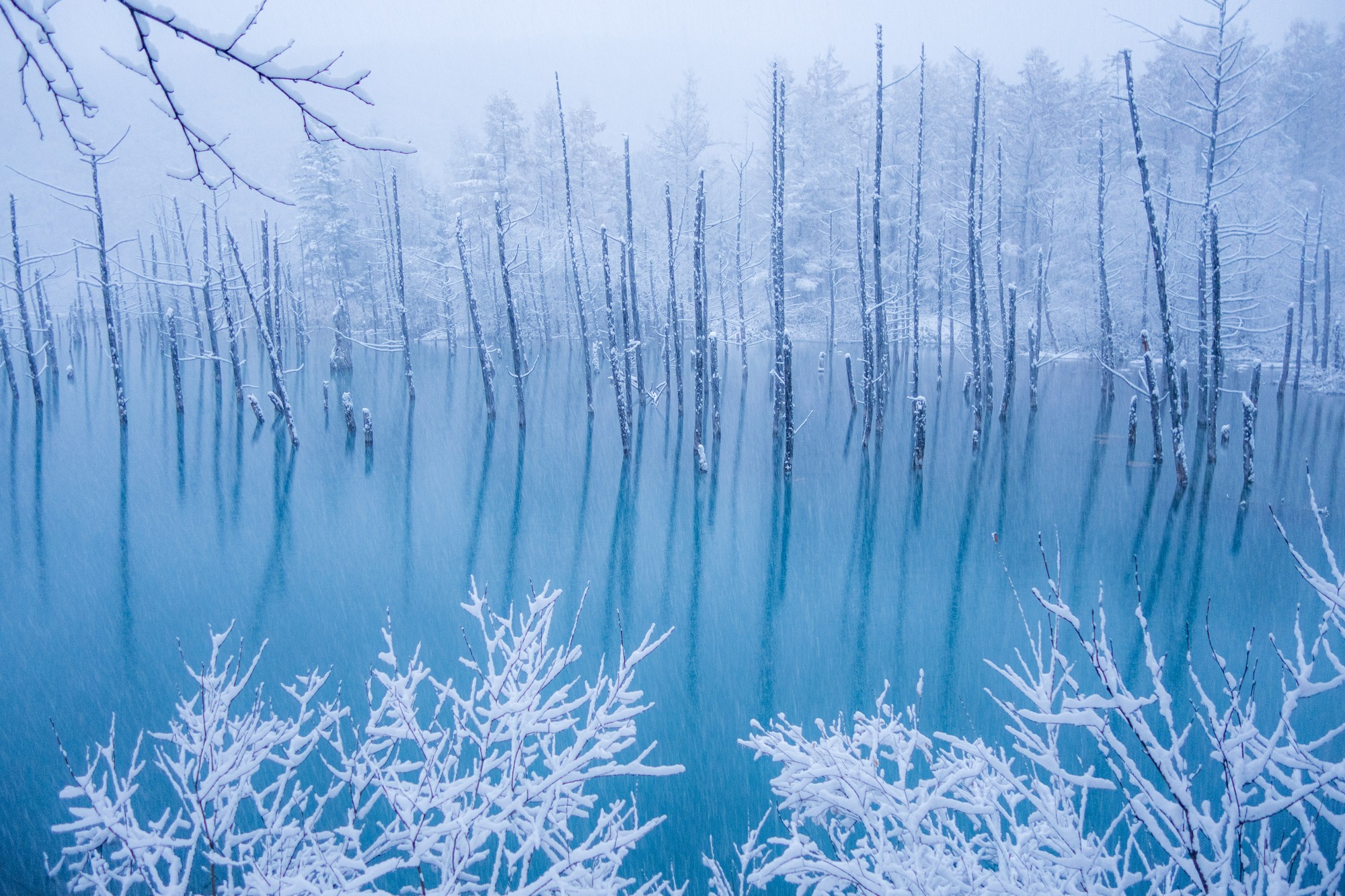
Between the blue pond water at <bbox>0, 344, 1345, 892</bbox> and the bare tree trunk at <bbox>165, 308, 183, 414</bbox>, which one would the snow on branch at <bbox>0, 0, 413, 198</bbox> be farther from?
the bare tree trunk at <bbox>165, 308, 183, 414</bbox>

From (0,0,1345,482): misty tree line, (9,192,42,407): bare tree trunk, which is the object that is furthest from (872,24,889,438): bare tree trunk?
(9,192,42,407): bare tree trunk

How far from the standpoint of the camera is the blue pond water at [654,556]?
718 centimetres

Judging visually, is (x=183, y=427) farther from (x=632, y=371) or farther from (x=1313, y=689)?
(x=1313, y=689)

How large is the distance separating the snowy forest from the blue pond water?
0.28 feet

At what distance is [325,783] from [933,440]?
54.2ft

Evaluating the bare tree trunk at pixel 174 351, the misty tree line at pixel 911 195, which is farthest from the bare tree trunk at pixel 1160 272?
the bare tree trunk at pixel 174 351

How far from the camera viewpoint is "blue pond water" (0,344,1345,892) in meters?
7.18

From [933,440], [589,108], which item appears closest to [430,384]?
[933,440]

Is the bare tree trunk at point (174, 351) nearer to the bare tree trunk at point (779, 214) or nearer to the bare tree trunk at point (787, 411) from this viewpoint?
the bare tree trunk at point (779, 214)

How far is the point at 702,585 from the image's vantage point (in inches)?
415

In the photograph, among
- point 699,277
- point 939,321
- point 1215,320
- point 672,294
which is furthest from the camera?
point 939,321

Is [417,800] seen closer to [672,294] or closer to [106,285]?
[672,294]

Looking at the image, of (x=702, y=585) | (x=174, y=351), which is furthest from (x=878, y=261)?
(x=174, y=351)

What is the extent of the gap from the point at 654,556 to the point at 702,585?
1354 mm
